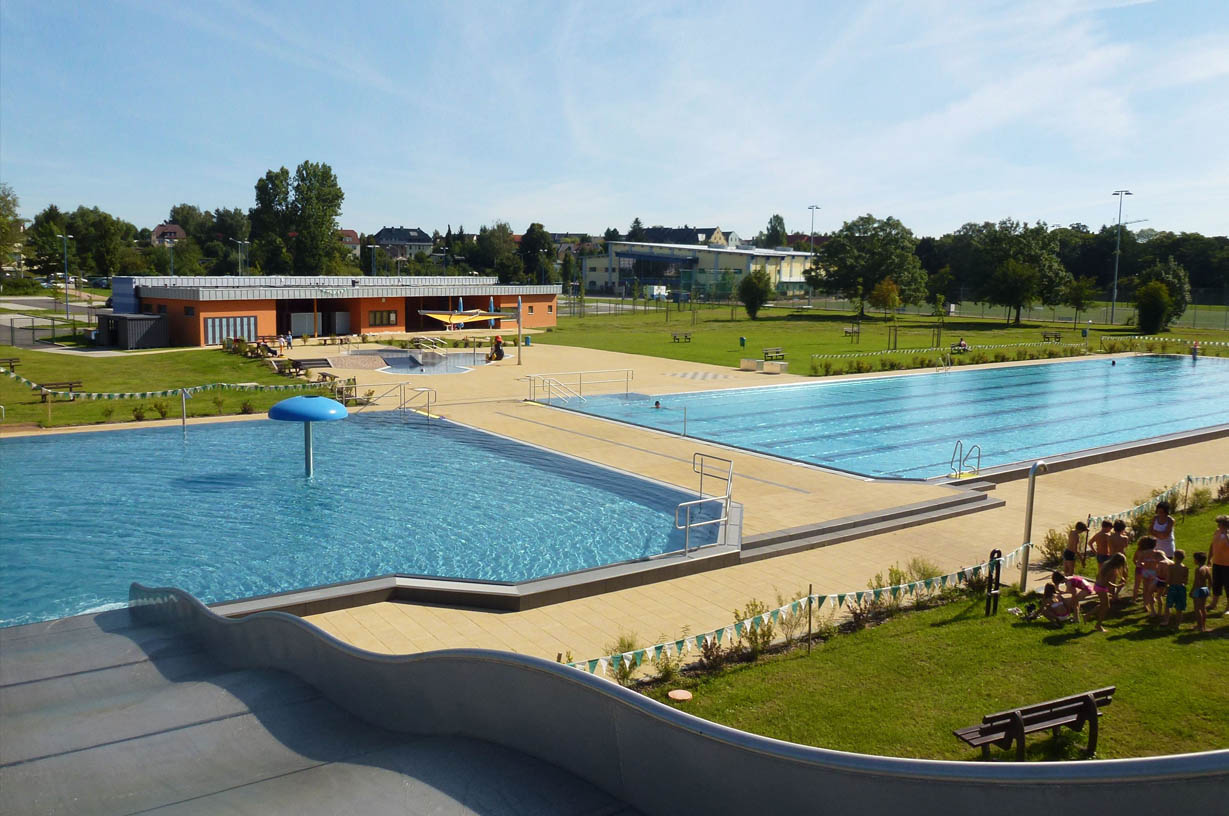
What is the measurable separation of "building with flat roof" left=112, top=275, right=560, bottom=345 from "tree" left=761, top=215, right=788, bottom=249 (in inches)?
5439

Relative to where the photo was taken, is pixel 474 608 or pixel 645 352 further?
pixel 645 352

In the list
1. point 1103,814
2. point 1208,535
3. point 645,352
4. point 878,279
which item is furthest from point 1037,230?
point 1103,814

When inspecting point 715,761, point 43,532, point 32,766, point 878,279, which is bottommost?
point 43,532

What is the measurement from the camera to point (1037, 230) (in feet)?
228

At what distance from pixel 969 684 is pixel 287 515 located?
38.6 ft

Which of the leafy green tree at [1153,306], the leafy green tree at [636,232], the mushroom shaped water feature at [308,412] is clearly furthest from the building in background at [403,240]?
the mushroom shaped water feature at [308,412]

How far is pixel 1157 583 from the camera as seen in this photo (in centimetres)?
1046

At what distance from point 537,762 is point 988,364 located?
41517mm

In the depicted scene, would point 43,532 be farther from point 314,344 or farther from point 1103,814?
point 314,344

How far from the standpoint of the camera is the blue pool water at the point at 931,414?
22250 millimetres

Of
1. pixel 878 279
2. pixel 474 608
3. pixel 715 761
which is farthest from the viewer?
pixel 878 279

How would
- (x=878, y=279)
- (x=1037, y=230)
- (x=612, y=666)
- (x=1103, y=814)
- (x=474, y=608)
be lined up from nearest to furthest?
(x=1103, y=814) < (x=612, y=666) < (x=474, y=608) < (x=1037, y=230) < (x=878, y=279)

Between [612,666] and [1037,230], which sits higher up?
[1037,230]

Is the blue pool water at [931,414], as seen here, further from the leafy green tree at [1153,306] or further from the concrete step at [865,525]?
the leafy green tree at [1153,306]
